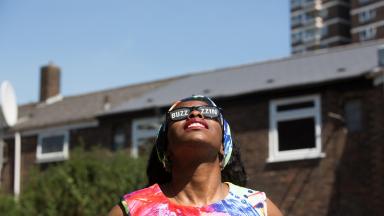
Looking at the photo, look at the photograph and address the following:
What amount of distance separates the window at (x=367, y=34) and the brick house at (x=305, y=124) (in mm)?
58156

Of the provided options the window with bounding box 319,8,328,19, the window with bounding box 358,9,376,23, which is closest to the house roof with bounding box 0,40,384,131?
the window with bounding box 358,9,376,23

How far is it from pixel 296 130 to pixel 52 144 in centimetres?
1346

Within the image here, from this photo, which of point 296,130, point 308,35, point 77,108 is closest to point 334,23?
point 308,35

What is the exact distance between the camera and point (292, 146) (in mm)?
29750

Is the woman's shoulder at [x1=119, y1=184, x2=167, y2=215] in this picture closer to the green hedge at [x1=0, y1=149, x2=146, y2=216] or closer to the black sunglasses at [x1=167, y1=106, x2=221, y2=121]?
the black sunglasses at [x1=167, y1=106, x2=221, y2=121]

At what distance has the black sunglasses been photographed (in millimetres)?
3930

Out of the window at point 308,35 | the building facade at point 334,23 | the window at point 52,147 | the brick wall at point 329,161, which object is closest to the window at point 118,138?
the window at point 52,147

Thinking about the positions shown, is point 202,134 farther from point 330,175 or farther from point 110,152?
point 110,152

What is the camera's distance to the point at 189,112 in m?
3.94

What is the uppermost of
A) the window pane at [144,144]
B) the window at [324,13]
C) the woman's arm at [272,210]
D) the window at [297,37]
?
the window at [324,13]

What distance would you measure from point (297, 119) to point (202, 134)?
26167 mm

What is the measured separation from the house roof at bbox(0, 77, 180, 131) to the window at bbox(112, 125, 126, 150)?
4.76 feet

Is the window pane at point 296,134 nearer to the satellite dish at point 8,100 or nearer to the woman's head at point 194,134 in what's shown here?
the satellite dish at point 8,100

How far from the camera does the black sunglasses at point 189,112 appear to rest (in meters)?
3.93
